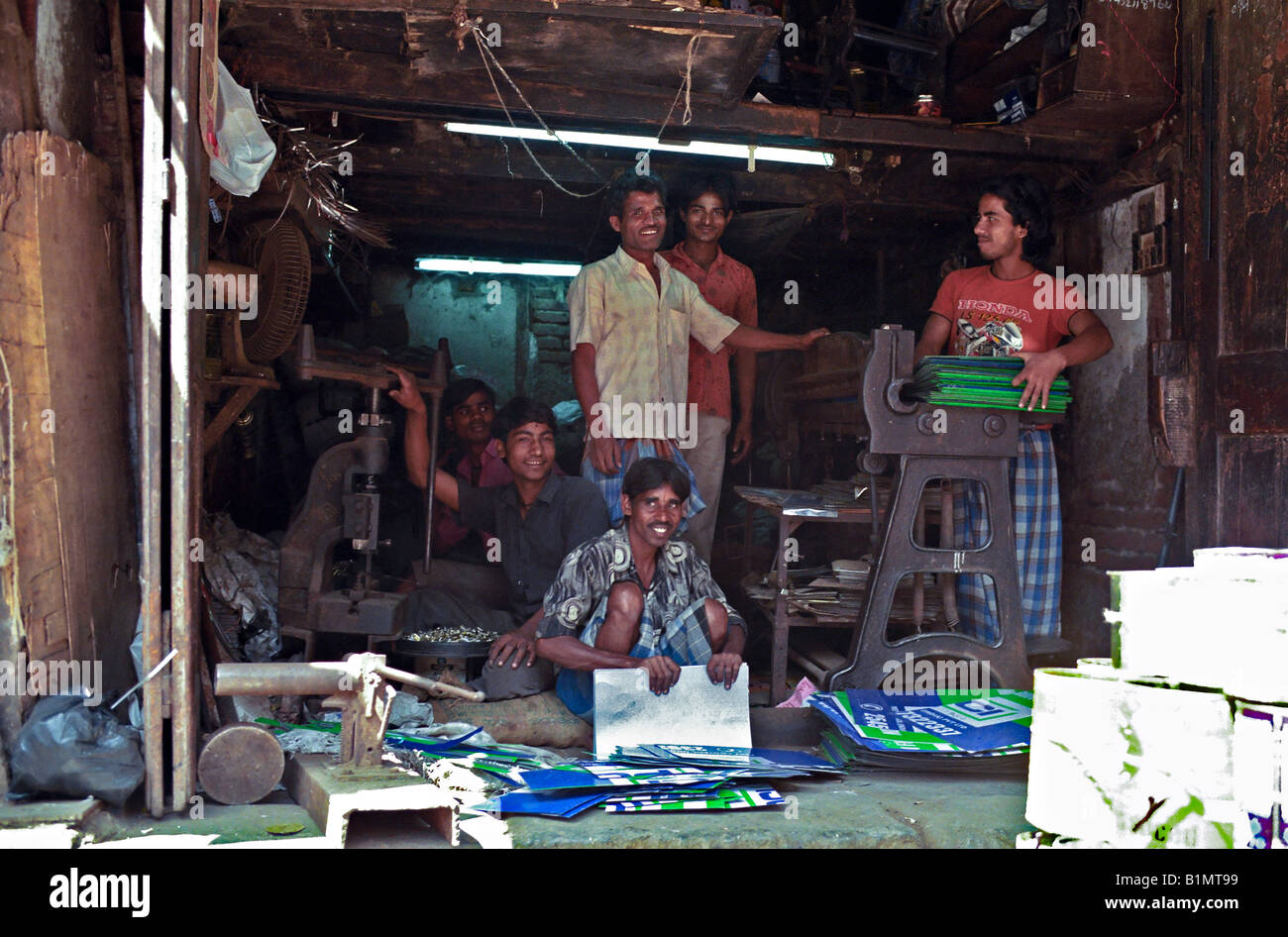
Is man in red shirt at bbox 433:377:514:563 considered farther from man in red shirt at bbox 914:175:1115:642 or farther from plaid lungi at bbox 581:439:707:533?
man in red shirt at bbox 914:175:1115:642

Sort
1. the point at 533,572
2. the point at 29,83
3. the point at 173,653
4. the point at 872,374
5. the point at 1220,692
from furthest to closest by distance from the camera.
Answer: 1. the point at 533,572
2. the point at 872,374
3. the point at 29,83
4. the point at 173,653
5. the point at 1220,692

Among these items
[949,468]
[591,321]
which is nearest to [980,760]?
[949,468]

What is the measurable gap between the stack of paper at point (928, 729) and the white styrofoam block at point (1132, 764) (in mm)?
1250

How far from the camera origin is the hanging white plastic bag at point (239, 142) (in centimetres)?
398

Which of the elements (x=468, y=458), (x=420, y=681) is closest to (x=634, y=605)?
(x=420, y=681)

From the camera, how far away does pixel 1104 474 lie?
18.2ft

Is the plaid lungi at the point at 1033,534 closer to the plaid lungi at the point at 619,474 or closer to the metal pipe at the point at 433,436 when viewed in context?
the plaid lungi at the point at 619,474

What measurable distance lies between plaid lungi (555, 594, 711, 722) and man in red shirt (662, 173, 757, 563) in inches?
51.1

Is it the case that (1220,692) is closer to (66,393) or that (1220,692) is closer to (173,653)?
(173,653)

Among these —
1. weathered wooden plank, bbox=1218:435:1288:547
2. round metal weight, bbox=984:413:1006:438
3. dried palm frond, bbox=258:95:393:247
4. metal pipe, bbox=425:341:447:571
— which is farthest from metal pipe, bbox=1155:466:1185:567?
dried palm frond, bbox=258:95:393:247

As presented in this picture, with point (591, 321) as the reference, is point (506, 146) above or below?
above

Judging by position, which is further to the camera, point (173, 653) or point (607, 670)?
point (607, 670)

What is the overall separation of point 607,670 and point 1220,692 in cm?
222

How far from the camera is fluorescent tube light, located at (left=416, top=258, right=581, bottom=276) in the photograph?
9305 mm
